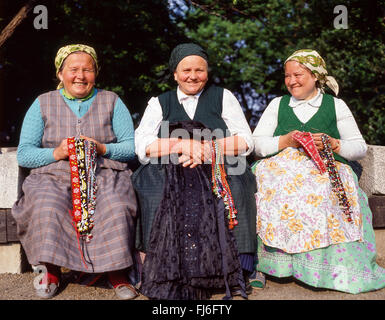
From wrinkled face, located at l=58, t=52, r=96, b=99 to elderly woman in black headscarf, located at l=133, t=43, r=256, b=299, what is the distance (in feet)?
1.88

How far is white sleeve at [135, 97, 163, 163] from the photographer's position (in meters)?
3.64

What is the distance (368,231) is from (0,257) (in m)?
3.07

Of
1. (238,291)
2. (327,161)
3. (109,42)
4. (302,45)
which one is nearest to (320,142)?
(327,161)

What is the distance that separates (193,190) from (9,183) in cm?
156

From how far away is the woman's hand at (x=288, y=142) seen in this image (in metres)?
3.66

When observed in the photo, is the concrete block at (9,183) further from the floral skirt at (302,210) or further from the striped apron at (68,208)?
the floral skirt at (302,210)

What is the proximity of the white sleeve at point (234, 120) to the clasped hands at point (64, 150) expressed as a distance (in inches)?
41.3

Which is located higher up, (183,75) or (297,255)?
(183,75)

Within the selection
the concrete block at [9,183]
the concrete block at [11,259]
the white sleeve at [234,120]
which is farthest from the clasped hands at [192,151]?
the concrete block at [11,259]

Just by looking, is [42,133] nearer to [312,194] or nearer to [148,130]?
[148,130]

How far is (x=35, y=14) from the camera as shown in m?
5.60

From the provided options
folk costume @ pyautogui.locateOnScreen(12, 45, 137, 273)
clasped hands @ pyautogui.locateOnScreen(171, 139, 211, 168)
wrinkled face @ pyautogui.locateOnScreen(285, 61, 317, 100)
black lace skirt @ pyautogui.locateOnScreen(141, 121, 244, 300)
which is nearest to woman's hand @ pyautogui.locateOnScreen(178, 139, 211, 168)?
clasped hands @ pyautogui.locateOnScreen(171, 139, 211, 168)

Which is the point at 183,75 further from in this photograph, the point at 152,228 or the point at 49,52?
the point at 49,52

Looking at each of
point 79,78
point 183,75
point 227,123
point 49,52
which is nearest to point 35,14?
point 49,52
